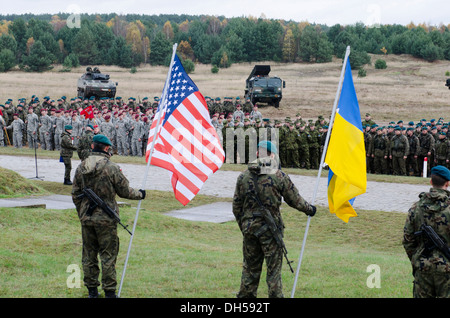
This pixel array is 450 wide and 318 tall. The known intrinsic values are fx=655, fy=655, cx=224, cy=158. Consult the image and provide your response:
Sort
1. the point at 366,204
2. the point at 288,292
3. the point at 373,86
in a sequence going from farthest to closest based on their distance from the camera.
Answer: the point at 373,86, the point at 366,204, the point at 288,292

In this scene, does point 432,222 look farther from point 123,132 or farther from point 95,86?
point 95,86

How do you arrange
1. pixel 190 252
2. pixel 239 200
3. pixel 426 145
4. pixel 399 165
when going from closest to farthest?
pixel 239 200
pixel 190 252
pixel 426 145
pixel 399 165

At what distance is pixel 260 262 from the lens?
294 inches

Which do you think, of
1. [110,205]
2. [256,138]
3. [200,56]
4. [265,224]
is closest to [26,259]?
[110,205]

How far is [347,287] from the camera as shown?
8.54m

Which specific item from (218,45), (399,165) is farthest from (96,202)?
(218,45)

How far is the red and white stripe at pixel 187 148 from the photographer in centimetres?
866

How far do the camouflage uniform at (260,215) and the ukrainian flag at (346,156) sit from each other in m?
0.73

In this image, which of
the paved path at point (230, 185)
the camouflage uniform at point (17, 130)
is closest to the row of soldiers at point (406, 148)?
the paved path at point (230, 185)

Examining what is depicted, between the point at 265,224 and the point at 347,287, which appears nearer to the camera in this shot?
the point at 265,224

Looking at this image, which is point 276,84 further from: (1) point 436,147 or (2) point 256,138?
(1) point 436,147

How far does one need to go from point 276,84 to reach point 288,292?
124 ft

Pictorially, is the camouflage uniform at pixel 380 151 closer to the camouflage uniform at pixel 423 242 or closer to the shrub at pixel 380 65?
the camouflage uniform at pixel 423 242

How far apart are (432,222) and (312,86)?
187ft
